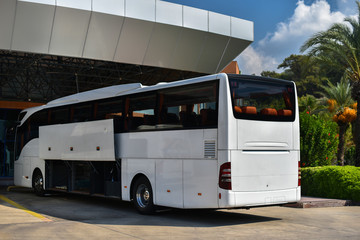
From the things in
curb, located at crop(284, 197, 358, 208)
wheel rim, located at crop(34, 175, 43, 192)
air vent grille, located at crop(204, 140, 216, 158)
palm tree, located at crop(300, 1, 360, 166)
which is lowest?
curb, located at crop(284, 197, 358, 208)

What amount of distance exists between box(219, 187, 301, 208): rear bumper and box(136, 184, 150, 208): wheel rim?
2803 mm

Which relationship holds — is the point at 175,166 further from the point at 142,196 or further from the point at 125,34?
the point at 125,34

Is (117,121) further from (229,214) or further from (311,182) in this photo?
(311,182)

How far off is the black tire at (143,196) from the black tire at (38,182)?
6036 millimetres

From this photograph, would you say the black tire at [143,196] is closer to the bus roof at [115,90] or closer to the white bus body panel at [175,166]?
the white bus body panel at [175,166]

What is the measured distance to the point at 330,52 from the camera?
67.5 ft

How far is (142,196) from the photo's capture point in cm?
1248

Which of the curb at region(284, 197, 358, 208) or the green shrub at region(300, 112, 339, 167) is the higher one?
the green shrub at region(300, 112, 339, 167)

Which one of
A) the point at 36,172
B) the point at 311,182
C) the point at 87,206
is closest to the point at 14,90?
the point at 36,172

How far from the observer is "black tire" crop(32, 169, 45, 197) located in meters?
17.3

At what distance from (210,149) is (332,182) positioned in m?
6.90

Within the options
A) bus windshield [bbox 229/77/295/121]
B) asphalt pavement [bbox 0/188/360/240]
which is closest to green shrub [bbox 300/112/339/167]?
asphalt pavement [bbox 0/188/360/240]

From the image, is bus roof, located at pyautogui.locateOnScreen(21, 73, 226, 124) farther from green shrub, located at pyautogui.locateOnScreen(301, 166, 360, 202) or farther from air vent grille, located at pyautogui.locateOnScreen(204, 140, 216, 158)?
green shrub, located at pyautogui.locateOnScreen(301, 166, 360, 202)

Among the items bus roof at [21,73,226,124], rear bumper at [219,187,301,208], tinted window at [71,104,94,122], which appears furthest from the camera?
tinted window at [71,104,94,122]
